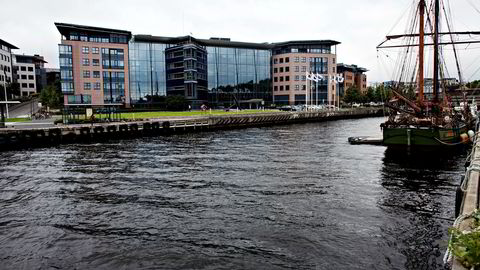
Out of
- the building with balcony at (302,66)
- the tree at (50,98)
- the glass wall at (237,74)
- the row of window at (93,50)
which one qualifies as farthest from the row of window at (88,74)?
→ the building with balcony at (302,66)

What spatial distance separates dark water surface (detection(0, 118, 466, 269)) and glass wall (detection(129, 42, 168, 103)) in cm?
10121

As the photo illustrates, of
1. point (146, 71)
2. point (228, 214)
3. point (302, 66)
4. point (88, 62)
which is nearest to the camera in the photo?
point (228, 214)

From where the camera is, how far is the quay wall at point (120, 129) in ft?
166

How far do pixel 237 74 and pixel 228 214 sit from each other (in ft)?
452

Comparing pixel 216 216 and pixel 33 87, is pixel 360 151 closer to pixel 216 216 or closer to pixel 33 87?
pixel 216 216

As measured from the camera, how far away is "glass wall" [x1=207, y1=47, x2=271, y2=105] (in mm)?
147250

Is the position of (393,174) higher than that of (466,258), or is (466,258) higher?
(466,258)

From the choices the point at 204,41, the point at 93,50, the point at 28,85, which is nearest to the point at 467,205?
the point at 93,50

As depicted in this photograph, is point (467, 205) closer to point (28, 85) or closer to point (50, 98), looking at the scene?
point (50, 98)

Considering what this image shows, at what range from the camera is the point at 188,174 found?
94.2 ft

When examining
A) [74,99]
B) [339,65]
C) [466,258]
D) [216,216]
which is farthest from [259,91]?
[466,258]

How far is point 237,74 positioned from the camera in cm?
15288

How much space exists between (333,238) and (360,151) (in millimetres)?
28400

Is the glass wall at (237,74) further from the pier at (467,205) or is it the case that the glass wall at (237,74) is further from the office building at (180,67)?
the pier at (467,205)
